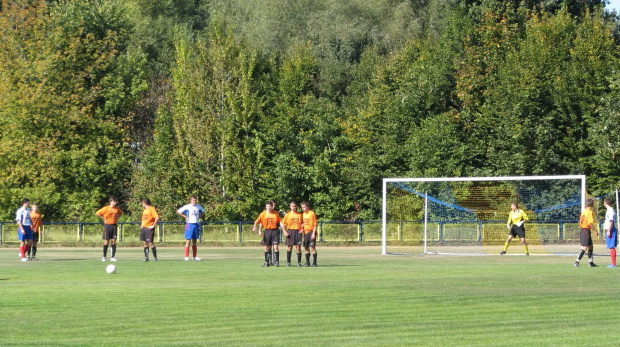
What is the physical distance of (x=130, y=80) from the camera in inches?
2281

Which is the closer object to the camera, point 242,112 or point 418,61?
point 242,112

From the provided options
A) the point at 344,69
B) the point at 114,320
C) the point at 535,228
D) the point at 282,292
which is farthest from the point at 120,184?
the point at 114,320

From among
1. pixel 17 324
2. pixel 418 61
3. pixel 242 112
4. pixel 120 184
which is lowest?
pixel 17 324

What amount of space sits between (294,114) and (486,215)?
54.2ft

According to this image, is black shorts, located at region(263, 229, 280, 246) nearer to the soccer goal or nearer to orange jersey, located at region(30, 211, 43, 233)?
orange jersey, located at region(30, 211, 43, 233)

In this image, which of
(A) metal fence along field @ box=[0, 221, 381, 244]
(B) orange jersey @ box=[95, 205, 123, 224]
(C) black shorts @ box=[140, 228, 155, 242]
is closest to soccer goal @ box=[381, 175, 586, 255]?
(A) metal fence along field @ box=[0, 221, 381, 244]

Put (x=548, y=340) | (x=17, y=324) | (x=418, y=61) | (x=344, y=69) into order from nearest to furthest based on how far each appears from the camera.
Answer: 1. (x=548, y=340)
2. (x=17, y=324)
3. (x=418, y=61)
4. (x=344, y=69)

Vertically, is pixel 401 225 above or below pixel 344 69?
below

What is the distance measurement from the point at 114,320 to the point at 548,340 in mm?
6036

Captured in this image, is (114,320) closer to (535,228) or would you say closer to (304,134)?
(535,228)

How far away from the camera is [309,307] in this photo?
48.8 feet

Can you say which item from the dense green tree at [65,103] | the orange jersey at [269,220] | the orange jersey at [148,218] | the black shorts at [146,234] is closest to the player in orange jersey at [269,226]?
the orange jersey at [269,220]

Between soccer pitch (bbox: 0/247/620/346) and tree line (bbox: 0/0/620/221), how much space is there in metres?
27.8

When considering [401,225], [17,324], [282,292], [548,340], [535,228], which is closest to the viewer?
[548,340]
